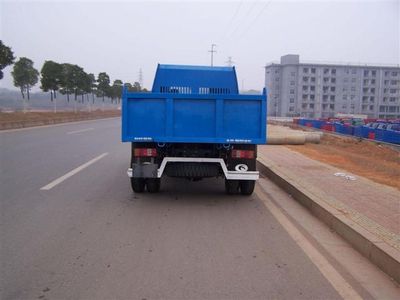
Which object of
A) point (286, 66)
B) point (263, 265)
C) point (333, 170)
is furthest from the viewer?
point (286, 66)

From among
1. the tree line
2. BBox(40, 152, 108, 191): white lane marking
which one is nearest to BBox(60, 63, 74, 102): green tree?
the tree line

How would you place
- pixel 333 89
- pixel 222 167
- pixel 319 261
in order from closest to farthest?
1. pixel 319 261
2. pixel 222 167
3. pixel 333 89

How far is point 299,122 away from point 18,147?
41.5 meters

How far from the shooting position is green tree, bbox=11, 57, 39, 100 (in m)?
45.0

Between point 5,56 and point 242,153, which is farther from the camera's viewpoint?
point 5,56

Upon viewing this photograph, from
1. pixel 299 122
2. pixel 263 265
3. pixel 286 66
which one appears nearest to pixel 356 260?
pixel 263 265

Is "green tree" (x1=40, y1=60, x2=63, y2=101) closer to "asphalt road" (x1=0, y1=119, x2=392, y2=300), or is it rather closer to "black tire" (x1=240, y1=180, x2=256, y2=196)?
"asphalt road" (x1=0, y1=119, x2=392, y2=300)

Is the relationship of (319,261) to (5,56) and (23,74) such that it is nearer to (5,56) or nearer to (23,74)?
(5,56)

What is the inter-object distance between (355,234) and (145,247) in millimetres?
2635

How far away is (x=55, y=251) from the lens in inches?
198

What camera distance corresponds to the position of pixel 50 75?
150ft

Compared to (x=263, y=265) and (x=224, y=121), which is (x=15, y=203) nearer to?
(x=224, y=121)

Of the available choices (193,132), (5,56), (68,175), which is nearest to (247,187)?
(193,132)

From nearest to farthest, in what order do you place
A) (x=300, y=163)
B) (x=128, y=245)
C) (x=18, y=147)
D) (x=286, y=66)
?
(x=128, y=245)
(x=300, y=163)
(x=18, y=147)
(x=286, y=66)
